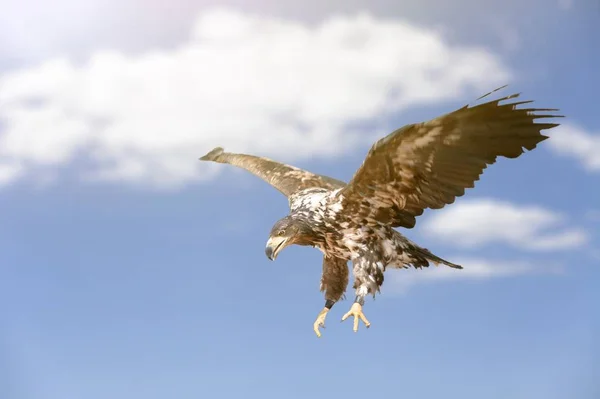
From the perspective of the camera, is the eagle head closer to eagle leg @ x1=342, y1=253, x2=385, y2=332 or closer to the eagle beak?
the eagle beak

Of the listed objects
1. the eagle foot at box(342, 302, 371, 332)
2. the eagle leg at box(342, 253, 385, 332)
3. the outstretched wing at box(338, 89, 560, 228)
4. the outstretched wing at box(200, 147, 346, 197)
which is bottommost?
the eagle foot at box(342, 302, 371, 332)

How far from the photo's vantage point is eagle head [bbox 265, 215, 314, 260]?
8750mm

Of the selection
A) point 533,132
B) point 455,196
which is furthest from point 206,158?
point 533,132

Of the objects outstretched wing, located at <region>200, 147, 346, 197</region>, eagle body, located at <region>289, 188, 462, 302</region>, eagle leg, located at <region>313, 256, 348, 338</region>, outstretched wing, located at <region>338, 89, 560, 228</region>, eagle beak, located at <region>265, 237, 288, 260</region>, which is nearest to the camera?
outstretched wing, located at <region>338, 89, 560, 228</region>

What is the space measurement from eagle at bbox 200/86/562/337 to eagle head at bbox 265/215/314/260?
12mm

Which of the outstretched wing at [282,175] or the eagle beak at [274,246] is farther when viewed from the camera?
the outstretched wing at [282,175]

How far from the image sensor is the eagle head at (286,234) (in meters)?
8.75

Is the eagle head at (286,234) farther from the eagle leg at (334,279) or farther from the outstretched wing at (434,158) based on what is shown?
the eagle leg at (334,279)

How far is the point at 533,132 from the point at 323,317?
145 inches

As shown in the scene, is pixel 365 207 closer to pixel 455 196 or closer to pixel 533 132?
pixel 455 196

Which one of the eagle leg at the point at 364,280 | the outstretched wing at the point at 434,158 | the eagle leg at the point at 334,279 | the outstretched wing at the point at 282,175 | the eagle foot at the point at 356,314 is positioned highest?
the outstretched wing at the point at 282,175

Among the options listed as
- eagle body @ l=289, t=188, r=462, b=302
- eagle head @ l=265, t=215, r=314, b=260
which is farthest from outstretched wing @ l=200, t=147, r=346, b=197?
eagle head @ l=265, t=215, r=314, b=260

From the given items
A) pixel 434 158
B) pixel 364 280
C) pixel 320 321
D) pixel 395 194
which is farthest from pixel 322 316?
pixel 434 158

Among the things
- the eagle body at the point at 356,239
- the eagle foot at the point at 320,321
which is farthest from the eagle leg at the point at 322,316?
the eagle body at the point at 356,239
